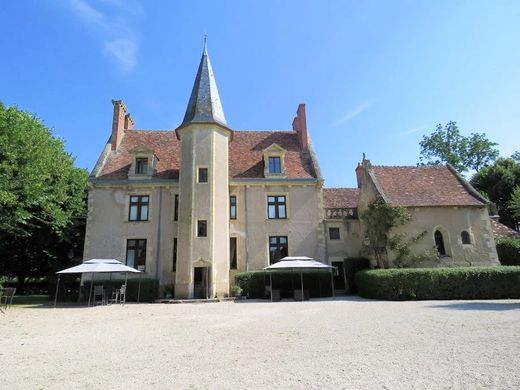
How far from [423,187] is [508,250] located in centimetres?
702

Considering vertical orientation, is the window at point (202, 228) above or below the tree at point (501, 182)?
below

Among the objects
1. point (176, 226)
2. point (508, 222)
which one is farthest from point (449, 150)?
point (176, 226)

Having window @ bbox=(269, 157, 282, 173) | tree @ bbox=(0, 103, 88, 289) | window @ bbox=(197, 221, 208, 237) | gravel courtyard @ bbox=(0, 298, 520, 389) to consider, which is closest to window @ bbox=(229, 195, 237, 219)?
window @ bbox=(197, 221, 208, 237)

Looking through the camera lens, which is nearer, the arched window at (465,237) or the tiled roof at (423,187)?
the arched window at (465,237)

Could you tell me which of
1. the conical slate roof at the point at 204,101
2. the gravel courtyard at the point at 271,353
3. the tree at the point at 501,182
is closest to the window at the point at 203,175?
the conical slate roof at the point at 204,101

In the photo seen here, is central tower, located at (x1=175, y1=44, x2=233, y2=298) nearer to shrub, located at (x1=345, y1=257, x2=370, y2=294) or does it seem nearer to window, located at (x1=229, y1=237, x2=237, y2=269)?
window, located at (x1=229, y1=237, x2=237, y2=269)

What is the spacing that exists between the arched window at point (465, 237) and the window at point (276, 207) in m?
10.2

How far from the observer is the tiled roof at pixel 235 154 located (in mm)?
22203

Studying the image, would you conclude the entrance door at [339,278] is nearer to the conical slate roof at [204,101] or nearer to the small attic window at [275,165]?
the small attic window at [275,165]

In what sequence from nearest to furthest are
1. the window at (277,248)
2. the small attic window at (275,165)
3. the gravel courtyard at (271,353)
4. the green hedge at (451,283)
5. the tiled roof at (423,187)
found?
the gravel courtyard at (271,353) → the green hedge at (451,283) → the tiled roof at (423,187) → the window at (277,248) → the small attic window at (275,165)

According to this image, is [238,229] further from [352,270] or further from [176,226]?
[352,270]

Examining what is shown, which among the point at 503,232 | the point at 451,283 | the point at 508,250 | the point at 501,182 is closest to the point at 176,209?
the point at 451,283

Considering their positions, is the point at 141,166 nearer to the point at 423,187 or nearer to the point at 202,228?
the point at 202,228

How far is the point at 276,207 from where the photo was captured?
71.5 feet
